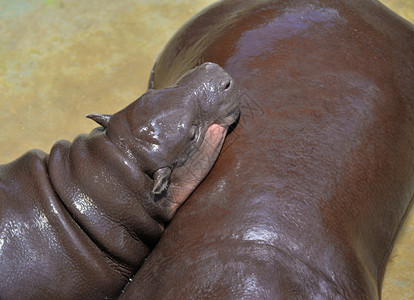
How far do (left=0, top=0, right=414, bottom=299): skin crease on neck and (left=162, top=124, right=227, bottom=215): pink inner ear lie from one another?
6.29ft

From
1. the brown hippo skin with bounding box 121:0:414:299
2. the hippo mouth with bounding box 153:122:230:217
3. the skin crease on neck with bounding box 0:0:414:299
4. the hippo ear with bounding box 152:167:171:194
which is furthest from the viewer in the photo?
the skin crease on neck with bounding box 0:0:414:299

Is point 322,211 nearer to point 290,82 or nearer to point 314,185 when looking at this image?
point 314,185

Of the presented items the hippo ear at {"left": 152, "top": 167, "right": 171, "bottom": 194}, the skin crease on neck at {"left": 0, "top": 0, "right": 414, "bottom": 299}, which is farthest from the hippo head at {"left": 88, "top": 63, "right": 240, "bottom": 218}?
the skin crease on neck at {"left": 0, "top": 0, "right": 414, "bottom": 299}

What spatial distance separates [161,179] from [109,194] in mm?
267

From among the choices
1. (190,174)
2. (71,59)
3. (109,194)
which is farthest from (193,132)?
(71,59)

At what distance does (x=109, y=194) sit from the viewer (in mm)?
2617

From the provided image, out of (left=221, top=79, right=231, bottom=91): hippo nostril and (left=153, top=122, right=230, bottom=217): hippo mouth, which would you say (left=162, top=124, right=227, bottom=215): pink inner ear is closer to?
(left=153, top=122, right=230, bottom=217): hippo mouth

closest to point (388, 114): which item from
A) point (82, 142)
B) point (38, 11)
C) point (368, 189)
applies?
point (368, 189)

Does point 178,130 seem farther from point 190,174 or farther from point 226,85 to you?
point 226,85

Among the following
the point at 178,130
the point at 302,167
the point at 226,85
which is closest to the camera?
the point at 302,167

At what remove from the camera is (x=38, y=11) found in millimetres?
5625

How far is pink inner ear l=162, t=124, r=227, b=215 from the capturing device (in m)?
2.71

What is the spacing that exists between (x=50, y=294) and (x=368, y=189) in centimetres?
164

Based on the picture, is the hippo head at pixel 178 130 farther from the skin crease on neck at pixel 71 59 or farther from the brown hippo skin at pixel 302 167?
the skin crease on neck at pixel 71 59
